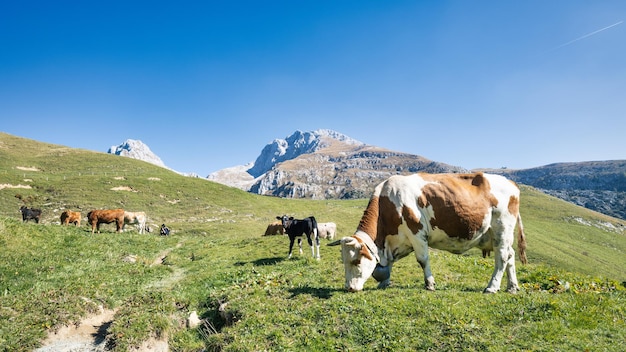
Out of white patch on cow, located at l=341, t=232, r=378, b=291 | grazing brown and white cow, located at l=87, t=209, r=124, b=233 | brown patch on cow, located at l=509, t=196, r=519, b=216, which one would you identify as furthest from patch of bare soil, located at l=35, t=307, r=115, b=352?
grazing brown and white cow, located at l=87, t=209, r=124, b=233

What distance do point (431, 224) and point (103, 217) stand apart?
1372 inches

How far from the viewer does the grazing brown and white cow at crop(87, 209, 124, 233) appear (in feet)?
109

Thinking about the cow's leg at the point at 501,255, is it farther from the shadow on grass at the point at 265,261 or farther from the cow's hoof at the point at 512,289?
the shadow on grass at the point at 265,261

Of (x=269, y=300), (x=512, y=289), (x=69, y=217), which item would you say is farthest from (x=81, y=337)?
(x=69, y=217)

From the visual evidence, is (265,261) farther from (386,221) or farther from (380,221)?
(386,221)

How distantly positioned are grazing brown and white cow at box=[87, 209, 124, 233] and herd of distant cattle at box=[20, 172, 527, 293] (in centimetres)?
3216

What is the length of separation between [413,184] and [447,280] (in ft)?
18.4

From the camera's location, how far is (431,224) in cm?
1099

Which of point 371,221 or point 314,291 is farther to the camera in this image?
point 314,291

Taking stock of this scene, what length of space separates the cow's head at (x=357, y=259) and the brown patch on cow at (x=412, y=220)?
1.39 m


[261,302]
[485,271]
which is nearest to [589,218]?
[485,271]

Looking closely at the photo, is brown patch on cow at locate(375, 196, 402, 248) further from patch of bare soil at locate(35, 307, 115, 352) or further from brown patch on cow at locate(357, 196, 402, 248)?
patch of bare soil at locate(35, 307, 115, 352)

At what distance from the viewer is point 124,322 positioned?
1144 centimetres

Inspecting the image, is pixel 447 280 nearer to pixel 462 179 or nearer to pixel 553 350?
pixel 462 179
